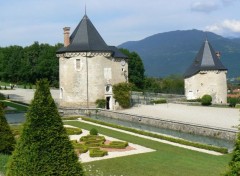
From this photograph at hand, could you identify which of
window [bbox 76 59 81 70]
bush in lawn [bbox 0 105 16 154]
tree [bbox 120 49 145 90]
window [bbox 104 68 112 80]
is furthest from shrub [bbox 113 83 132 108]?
tree [bbox 120 49 145 90]

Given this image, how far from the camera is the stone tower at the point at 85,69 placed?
3306cm

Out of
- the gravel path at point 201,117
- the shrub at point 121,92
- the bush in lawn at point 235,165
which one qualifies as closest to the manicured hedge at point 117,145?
the gravel path at point 201,117

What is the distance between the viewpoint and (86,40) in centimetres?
3331

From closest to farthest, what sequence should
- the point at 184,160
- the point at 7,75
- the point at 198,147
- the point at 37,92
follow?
the point at 37,92, the point at 184,160, the point at 198,147, the point at 7,75

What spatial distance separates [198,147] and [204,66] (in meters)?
24.8

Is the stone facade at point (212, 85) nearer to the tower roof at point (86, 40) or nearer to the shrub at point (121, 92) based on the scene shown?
the shrub at point (121, 92)

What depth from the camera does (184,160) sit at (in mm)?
13703

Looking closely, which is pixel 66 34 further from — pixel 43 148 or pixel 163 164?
pixel 43 148

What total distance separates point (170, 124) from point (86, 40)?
44.3 feet

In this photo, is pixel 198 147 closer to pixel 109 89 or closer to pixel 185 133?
pixel 185 133

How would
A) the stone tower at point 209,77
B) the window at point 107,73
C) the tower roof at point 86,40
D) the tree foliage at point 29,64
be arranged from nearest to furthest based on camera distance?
the tower roof at point 86,40, the window at point 107,73, the stone tower at point 209,77, the tree foliage at point 29,64

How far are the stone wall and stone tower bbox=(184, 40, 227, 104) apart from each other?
549 inches

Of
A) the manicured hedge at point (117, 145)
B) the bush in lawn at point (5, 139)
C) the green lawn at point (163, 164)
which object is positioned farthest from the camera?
the manicured hedge at point (117, 145)

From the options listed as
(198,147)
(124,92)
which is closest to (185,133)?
(198,147)
